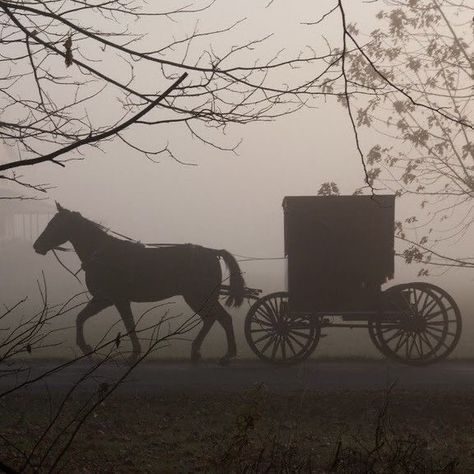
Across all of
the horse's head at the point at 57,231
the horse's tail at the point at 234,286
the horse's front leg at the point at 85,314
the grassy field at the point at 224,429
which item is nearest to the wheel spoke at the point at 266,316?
the horse's tail at the point at 234,286

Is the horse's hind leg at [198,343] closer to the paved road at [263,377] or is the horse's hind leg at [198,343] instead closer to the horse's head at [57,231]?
the paved road at [263,377]

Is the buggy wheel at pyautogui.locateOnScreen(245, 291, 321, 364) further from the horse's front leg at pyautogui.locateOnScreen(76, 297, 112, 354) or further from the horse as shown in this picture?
the horse's front leg at pyautogui.locateOnScreen(76, 297, 112, 354)

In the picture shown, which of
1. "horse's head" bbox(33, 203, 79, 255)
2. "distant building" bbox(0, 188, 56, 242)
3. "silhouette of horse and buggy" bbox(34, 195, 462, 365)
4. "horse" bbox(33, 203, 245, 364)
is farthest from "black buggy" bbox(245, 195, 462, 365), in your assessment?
"distant building" bbox(0, 188, 56, 242)

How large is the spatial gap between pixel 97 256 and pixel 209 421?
4454 mm

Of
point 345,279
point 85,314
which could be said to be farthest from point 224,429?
point 85,314

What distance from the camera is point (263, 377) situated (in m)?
12.0

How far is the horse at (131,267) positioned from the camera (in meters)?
13.3

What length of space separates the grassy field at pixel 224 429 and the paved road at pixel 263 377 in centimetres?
46

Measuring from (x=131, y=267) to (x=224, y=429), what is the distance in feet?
16.0

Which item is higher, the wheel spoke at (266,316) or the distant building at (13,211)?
the distant building at (13,211)

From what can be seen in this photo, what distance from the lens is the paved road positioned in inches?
441

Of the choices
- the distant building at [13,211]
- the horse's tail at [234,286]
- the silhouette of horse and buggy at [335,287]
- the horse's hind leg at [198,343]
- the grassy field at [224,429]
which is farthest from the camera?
the distant building at [13,211]

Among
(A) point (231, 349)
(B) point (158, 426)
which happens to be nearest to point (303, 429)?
(B) point (158, 426)

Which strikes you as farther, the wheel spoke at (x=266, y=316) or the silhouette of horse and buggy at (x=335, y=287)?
the wheel spoke at (x=266, y=316)
